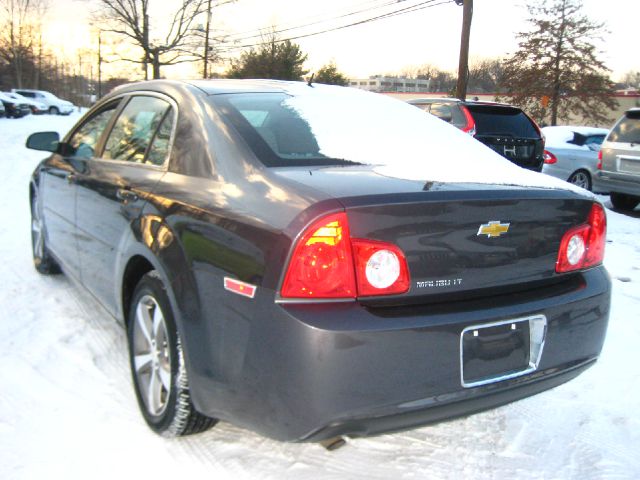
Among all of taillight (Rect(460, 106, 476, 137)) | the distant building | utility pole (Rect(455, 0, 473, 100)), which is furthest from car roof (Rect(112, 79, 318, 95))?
the distant building

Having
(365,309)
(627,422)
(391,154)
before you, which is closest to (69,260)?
(391,154)

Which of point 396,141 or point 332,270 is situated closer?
point 332,270

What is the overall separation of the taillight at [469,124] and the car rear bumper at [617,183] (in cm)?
272

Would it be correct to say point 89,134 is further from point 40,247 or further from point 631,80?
point 631,80

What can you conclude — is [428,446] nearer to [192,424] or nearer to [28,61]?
[192,424]

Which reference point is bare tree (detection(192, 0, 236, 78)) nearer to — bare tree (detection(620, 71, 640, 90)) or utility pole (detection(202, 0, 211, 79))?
utility pole (detection(202, 0, 211, 79))

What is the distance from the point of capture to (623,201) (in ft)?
32.1

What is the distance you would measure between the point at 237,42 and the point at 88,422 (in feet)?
126

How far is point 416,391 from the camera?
6.19 feet

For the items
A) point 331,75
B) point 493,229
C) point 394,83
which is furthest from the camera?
point 394,83

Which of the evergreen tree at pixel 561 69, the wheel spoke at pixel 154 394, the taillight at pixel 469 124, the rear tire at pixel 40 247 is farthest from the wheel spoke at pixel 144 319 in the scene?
the evergreen tree at pixel 561 69

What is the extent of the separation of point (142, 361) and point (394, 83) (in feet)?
195

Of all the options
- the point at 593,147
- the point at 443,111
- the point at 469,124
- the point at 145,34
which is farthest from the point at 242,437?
the point at 145,34

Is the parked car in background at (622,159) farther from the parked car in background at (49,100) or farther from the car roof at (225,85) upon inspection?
the parked car in background at (49,100)
